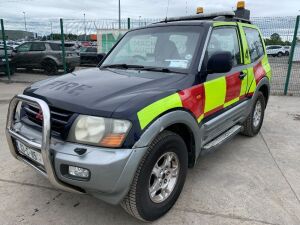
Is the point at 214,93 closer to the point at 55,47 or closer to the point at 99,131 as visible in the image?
the point at 99,131

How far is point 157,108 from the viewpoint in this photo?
250 cm

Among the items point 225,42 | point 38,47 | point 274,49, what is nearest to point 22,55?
point 38,47

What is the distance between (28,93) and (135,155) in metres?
1.35

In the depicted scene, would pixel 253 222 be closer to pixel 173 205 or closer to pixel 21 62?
pixel 173 205

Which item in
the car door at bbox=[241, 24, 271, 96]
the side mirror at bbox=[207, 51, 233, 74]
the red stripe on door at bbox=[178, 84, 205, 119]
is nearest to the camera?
the red stripe on door at bbox=[178, 84, 205, 119]

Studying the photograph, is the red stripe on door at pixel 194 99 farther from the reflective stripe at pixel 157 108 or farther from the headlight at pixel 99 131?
the headlight at pixel 99 131

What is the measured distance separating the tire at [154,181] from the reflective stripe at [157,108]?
0.69ft

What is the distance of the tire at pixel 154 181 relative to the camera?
2434mm

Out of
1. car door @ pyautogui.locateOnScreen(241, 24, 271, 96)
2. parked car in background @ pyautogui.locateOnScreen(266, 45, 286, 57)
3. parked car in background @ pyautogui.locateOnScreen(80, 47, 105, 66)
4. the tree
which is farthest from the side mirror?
parked car in background @ pyautogui.locateOnScreen(80, 47, 105, 66)

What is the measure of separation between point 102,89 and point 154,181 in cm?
96

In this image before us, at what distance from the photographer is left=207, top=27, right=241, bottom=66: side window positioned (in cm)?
349

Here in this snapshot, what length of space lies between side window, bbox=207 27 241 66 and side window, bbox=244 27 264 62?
18.9 inches

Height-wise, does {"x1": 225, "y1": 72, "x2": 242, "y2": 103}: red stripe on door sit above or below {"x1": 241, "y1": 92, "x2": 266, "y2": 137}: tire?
above

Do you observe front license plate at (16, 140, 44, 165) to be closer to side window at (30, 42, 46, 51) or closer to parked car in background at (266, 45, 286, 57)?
parked car in background at (266, 45, 286, 57)
